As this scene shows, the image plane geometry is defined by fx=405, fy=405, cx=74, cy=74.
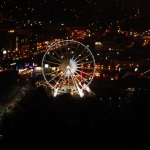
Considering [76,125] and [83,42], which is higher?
[83,42]

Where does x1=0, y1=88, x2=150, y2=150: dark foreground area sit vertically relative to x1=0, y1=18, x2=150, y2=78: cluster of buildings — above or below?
below

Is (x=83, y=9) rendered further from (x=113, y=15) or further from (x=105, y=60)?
(x=105, y=60)

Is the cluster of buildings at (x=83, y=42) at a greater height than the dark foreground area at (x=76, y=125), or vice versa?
the cluster of buildings at (x=83, y=42)

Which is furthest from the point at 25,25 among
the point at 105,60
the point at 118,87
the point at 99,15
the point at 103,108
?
the point at 103,108

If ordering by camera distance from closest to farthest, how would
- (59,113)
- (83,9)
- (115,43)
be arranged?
1. (59,113)
2. (115,43)
3. (83,9)

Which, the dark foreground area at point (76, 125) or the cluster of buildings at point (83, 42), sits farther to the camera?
the cluster of buildings at point (83, 42)

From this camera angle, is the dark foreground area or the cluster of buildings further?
the cluster of buildings

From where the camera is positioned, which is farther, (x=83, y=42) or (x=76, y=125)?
(x=83, y=42)

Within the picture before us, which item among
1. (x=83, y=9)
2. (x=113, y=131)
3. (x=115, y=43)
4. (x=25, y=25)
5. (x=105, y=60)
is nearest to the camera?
(x=113, y=131)
